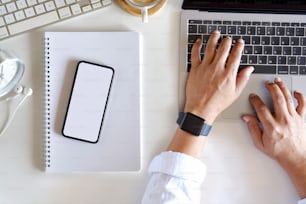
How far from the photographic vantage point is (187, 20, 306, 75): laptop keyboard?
35.6 inches

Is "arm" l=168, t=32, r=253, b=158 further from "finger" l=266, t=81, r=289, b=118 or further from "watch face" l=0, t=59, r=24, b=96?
"watch face" l=0, t=59, r=24, b=96

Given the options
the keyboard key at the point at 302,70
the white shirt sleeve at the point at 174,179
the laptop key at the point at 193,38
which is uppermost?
the laptop key at the point at 193,38

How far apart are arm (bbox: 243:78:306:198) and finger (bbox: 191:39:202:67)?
123 millimetres

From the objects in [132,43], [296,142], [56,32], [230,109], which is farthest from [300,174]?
[56,32]

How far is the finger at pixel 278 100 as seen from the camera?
35.1 inches

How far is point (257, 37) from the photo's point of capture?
0.90 m

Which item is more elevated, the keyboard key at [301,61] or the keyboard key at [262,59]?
the keyboard key at [262,59]

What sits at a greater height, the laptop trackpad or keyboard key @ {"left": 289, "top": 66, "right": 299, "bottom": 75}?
keyboard key @ {"left": 289, "top": 66, "right": 299, "bottom": 75}

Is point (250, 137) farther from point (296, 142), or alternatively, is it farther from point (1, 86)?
point (1, 86)

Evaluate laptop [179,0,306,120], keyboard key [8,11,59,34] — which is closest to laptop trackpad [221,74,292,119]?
laptop [179,0,306,120]

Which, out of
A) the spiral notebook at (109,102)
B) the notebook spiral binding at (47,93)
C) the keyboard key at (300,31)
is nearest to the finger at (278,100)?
the keyboard key at (300,31)

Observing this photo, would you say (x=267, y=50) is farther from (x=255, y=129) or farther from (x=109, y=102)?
(x=109, y=102)

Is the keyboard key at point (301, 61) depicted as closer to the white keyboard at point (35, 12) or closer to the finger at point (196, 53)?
the finger at point (196, 53)

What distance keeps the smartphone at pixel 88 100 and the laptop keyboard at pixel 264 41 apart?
6.6 inches
